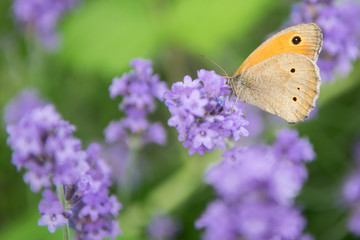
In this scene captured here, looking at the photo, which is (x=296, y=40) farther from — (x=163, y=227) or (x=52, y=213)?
(x=163, y=227)

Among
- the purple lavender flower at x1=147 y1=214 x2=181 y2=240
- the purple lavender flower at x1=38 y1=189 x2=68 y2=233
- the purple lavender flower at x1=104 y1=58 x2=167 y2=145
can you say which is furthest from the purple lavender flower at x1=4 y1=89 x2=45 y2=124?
the purple lavender flower at x1=38 y1=189 x2=68 y2=233

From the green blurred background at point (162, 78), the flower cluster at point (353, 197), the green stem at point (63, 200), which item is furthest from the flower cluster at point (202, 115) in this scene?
the flower cluster at point (353, 197)

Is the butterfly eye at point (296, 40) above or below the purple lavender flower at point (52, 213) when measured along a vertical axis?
above

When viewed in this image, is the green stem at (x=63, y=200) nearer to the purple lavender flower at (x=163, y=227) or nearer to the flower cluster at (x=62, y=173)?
the flower cluster at (x=62, y=173)

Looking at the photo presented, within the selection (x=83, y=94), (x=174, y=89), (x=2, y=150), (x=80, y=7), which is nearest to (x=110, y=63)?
(x=83, y=94)

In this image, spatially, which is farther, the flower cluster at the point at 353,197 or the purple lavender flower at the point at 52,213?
the flower cluster at the point at 353,197

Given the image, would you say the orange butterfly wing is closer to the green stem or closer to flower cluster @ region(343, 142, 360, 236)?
the green stem

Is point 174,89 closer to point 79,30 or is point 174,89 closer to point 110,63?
point 110,63
